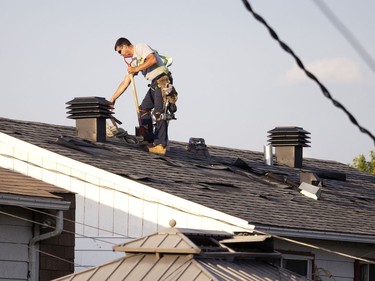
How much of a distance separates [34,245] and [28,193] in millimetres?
868

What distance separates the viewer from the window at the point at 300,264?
18312mm

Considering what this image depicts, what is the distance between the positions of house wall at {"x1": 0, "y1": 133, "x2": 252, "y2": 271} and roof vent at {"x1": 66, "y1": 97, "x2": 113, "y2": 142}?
8.50ft

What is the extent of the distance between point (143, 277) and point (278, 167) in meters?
12.0

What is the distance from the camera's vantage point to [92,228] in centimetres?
1795

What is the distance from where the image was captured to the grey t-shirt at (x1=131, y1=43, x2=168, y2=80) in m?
21.5

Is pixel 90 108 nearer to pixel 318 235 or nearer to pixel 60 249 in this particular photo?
pixel 60 249

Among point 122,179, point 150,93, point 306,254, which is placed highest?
point 150,93

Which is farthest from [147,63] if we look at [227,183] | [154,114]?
[227,183]

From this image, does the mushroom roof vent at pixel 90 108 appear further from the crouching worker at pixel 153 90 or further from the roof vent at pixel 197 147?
the roof vent at pixel 197 147

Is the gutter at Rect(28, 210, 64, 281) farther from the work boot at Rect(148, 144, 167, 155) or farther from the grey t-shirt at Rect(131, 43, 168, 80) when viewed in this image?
the grey t-shirt at Rect(131, 43, 168, 80)

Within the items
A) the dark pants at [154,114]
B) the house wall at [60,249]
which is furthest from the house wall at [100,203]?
the dark pants at [154,114]

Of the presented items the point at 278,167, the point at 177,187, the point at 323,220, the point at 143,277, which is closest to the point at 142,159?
the point at 177,187

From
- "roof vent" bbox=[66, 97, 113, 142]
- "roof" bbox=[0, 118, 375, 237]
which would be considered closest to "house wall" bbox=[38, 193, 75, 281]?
"roof" bbox=[0, 118, 375, 237]

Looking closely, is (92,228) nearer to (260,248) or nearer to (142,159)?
(142,159)
